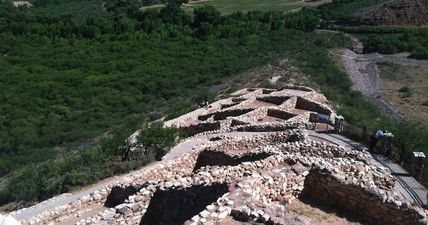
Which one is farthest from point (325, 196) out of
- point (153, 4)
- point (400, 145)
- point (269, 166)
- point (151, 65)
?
point (153, 4)

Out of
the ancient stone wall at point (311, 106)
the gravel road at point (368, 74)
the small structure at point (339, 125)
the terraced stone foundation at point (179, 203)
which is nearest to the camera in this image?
the terraced stone foundation at point (179, 203)

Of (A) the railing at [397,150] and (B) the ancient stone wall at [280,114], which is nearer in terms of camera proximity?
(A) the railing at [397,150]

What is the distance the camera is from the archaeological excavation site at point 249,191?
11938 mm

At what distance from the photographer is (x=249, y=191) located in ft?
40.4

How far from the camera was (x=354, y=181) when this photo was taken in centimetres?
1314

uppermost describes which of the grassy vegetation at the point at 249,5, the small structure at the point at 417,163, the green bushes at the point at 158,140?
the small structure at the point at 417,163

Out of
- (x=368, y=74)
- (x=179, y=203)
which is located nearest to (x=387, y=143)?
(x=179, y=203)

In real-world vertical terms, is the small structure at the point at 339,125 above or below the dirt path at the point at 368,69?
above

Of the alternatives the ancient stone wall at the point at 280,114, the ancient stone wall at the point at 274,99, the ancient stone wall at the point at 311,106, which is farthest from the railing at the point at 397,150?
the ancient stone wall at the point at 274,99

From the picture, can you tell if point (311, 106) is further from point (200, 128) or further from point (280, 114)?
point (200, 128)

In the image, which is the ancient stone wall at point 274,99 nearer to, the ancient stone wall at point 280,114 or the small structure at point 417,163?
the ancient stone wall at point 280,114

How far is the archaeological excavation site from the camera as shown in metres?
11.9

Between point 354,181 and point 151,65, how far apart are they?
45.3m

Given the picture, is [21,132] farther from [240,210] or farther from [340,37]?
[340,37]
